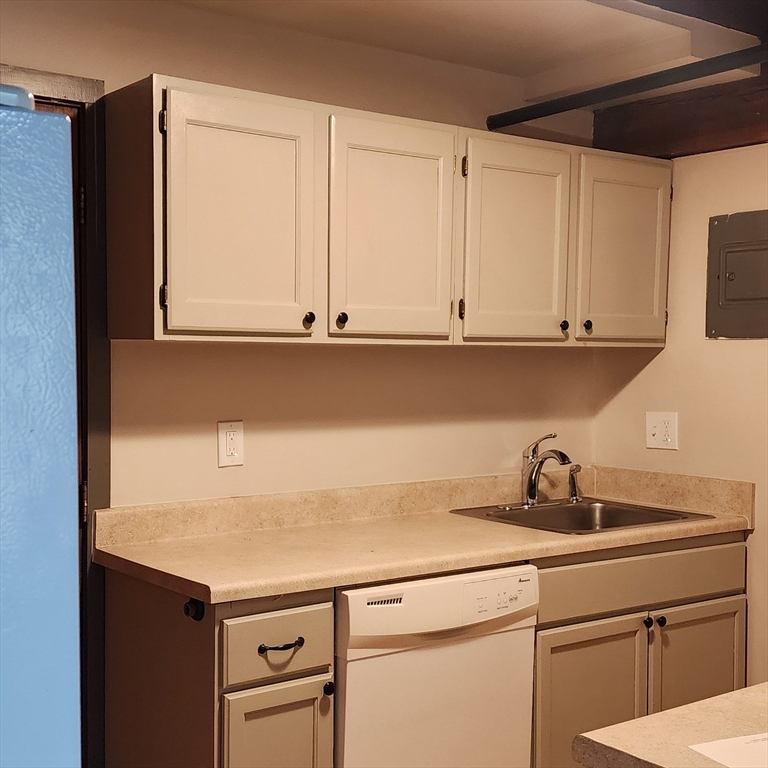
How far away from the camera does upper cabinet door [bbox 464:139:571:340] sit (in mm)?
2914

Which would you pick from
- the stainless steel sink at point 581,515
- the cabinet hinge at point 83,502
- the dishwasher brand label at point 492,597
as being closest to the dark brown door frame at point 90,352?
the cabinet hinge at point 83,502

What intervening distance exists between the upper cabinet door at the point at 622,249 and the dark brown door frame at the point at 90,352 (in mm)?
1520

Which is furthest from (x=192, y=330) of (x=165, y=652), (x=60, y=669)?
(x=60, y=669)

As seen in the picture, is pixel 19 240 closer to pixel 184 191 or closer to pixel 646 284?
pixel 184 191

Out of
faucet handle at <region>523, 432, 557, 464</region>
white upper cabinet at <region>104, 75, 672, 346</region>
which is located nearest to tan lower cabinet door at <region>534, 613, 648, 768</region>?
faucet handle at <region>523, 432, 557, 464</region>

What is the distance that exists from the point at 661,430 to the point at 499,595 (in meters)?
1.21

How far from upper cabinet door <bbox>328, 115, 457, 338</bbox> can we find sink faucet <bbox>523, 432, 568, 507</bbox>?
2.38ft

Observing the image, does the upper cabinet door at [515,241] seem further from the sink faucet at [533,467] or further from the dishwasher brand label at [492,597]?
the dishwasher brand label at [492,597]

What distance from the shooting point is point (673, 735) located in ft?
4.30

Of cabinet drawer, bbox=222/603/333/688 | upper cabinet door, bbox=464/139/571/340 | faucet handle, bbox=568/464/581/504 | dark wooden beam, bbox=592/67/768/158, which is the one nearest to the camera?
cabinet drawer, bbox=222/603/333/688

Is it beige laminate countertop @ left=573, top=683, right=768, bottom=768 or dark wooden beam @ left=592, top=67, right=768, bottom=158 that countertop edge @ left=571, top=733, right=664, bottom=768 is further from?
dark wooden beam @ left=592, top=67, right=768, bottom=158

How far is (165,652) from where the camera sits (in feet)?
7.76

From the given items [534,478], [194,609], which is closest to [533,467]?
[534,478]

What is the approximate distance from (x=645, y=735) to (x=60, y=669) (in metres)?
0.96
